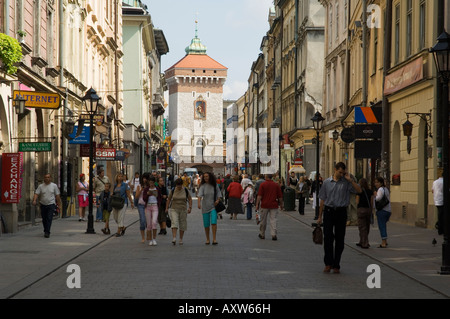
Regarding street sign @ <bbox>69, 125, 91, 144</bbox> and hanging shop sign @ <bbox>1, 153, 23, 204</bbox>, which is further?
street sign @ <bbox>69, 125, 91, 144</bbox>

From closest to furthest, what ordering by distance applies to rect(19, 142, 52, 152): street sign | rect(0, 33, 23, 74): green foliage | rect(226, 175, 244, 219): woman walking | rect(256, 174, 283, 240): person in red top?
1. rect(0, 33, 23, 74): green foliage
2. rect(256, 174, 283, 240): person in red top
3. rect(19, 142, 52, 152): street sign
4. rect(226, 175, 244, 219): woman walking

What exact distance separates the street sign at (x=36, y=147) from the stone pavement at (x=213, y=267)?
225cm

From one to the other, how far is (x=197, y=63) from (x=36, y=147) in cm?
12030

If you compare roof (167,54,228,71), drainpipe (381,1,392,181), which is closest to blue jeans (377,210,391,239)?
drainpipe (381,1,392,181)

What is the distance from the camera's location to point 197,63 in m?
143

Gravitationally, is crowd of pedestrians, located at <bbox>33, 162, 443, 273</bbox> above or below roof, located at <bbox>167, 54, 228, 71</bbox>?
below

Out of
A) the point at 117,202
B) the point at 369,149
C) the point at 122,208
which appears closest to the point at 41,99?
the point at 117,202

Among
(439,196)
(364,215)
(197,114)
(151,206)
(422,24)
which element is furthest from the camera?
(197,114)

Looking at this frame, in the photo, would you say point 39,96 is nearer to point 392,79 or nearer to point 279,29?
point 392,79

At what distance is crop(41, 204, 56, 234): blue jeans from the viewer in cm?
2126

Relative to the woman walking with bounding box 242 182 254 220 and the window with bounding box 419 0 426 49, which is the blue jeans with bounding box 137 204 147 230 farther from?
the woman walking with bounding box 242 182 254 220

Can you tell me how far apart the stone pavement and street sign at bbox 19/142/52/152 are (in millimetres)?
2250

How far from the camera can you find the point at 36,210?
1093 inches

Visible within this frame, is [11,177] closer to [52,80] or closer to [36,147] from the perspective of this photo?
[36,147]
